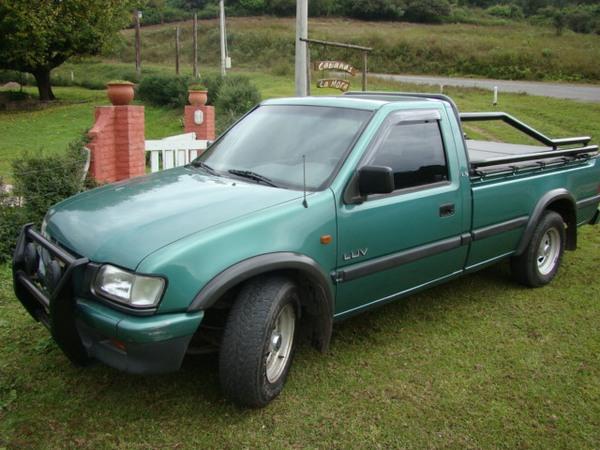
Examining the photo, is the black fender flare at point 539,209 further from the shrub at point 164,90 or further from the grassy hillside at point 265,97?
the shrub at point 164,90

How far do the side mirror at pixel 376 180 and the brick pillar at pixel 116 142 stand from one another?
4039mm

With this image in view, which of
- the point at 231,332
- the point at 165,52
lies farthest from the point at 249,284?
the point at 165,52

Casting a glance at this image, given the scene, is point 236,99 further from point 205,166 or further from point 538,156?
point 205,166

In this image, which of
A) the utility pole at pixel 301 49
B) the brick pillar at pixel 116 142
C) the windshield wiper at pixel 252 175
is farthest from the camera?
the utility pole at pixel 301 49

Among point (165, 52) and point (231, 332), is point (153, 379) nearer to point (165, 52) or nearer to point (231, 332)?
point (231, 332)

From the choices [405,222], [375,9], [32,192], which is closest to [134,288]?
[405,222]

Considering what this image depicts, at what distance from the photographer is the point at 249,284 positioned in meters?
3.09

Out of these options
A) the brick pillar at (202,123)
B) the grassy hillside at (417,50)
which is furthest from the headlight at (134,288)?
the grassy hillside at (417,50)

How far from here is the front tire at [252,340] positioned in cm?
298

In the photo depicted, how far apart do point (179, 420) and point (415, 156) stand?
7.62 ft

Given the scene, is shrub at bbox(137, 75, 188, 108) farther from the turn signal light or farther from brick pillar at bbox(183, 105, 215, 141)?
the turn signal light

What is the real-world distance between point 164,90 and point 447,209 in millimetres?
18965

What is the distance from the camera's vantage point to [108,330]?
8.99ft

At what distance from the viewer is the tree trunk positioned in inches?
1020
